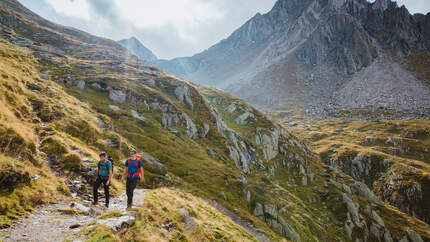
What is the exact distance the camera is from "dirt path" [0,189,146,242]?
801cm

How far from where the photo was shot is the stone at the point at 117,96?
2054 inches

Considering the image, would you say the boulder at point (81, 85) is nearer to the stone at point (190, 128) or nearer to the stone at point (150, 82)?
the stone at point (150, 82)

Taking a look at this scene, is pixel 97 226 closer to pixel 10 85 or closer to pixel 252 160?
pixel 10 85

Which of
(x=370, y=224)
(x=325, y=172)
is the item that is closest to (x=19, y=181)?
(x=370, y=224)

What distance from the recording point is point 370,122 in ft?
550

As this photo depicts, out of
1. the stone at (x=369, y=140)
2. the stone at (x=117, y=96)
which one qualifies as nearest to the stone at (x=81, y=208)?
the stone at (x=117, y=96)

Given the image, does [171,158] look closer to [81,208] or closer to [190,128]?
[190,128]

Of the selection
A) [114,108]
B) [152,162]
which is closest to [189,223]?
[152,162]

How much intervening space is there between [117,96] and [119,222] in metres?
49.4

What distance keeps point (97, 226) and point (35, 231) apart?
2.34 meters

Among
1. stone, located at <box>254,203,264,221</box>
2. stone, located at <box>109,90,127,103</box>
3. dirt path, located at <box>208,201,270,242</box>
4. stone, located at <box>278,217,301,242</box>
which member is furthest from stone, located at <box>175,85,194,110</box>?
stone, located at <box>278,217,301,242</box>

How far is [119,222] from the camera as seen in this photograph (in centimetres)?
989

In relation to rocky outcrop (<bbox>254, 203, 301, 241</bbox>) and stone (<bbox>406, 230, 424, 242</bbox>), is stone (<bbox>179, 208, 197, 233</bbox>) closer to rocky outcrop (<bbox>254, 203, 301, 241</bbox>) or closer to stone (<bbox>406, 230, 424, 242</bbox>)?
rocky outcrop (<bbox>254, 203, 301, 241</bbox>)

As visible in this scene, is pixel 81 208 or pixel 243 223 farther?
pixel 243 223
